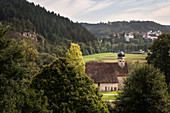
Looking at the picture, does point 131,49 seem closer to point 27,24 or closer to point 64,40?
point 64,40

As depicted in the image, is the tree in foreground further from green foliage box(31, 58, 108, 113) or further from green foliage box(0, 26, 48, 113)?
green foliage box(0, 26, 48, 113)

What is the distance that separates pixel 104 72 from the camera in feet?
173

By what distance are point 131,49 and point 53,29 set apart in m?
63.0

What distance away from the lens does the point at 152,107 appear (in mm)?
19938

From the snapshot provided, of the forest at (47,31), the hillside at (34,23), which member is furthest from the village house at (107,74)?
the hillside at (34,23)

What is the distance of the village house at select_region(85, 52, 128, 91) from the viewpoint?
51.2 m

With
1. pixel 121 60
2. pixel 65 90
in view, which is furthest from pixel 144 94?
pixel 121 60

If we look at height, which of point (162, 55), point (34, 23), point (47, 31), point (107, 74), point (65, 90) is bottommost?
point (107, 74)

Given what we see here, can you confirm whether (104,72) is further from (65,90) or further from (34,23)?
(34,23)

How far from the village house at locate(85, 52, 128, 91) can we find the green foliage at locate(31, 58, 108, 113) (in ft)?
111

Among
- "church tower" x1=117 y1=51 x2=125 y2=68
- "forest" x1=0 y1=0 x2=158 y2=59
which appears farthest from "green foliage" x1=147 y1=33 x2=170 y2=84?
"forest" x1=0 y1=0 x2=158 y2=59

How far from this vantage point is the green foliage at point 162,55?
3559 centimetres

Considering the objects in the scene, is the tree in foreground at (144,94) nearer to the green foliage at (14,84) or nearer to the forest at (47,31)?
the green foliage at (14,84)

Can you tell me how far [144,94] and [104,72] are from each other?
32.8m
